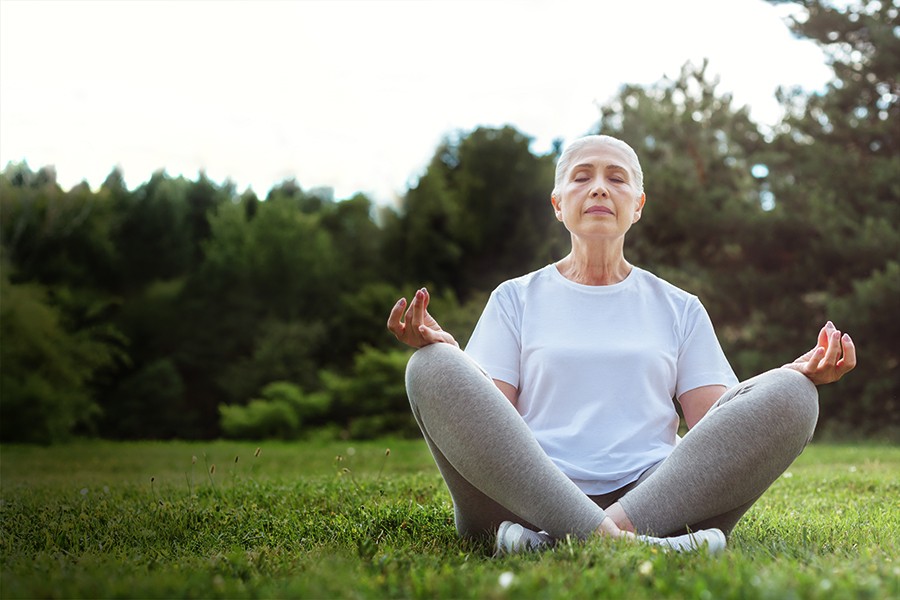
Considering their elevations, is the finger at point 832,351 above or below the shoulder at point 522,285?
below

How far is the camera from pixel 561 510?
250 cm

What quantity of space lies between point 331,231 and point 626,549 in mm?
22696

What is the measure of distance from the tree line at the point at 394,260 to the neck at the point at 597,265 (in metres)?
11.0

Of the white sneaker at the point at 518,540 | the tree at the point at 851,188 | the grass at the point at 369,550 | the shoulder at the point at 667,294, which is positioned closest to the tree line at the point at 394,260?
the tree at the point at 851,188

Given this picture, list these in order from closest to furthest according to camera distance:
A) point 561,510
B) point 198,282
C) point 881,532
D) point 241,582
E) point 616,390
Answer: point 241,582
point 561,510
point 616,390
point 881,532
point 198,282

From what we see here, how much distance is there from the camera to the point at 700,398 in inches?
116

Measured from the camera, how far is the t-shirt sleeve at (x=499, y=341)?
293 cm

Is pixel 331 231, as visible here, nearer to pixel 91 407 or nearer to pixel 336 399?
pixel 336 399

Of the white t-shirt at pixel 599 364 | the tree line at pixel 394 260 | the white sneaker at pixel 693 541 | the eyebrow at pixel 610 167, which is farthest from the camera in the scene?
the tree line at pixel 394 260

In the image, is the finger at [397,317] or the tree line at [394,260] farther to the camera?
the tree line at [394,260]

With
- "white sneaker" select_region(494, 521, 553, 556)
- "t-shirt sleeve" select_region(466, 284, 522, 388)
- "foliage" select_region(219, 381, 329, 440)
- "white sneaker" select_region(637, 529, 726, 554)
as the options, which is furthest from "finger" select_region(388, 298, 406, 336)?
"foliage" select_region(219, 381, 329, 440)

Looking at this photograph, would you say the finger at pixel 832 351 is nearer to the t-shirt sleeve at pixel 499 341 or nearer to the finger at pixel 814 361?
the finger at pixel 814 361

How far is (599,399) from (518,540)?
55cm

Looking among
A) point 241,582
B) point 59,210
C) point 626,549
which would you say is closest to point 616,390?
point 626,549
